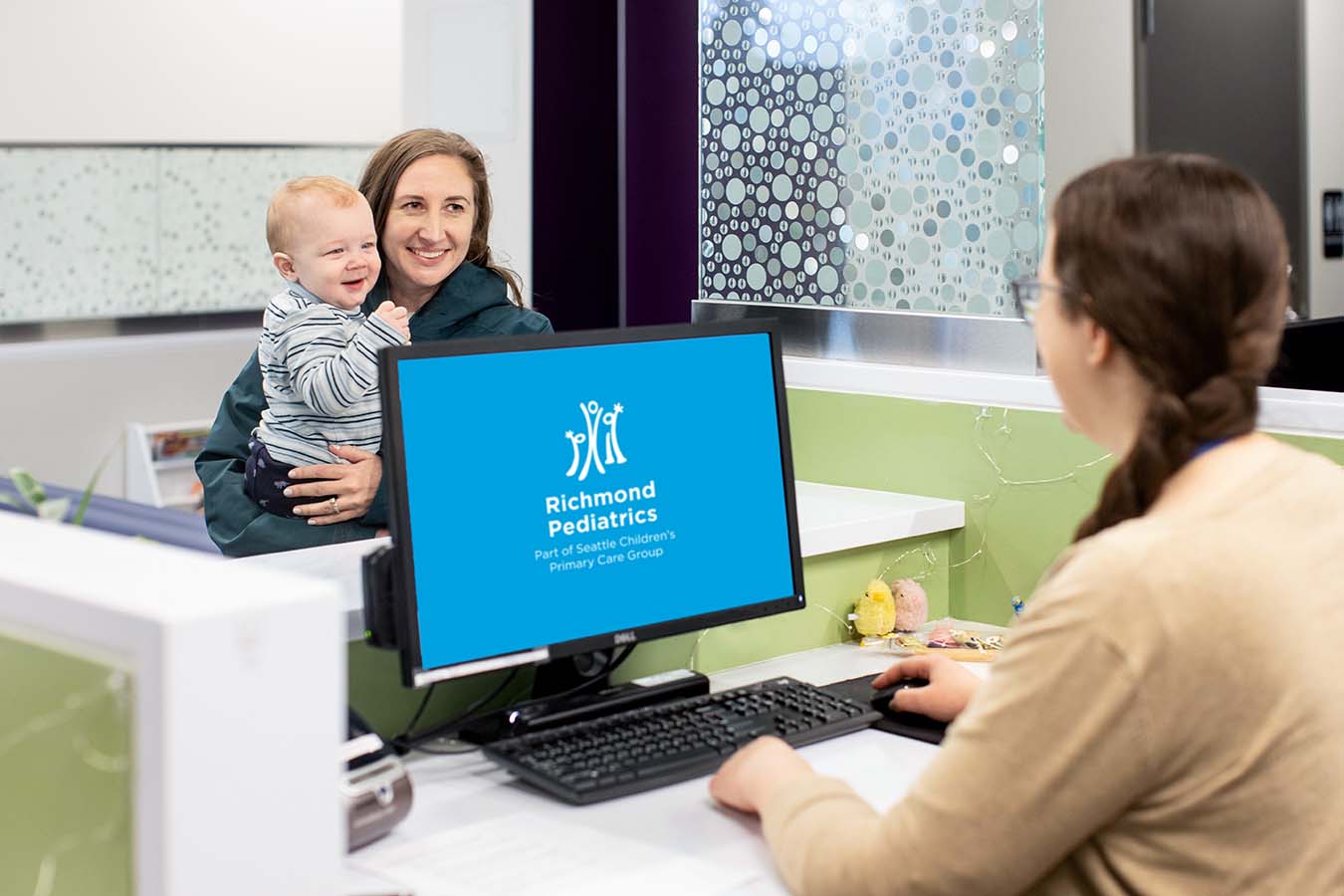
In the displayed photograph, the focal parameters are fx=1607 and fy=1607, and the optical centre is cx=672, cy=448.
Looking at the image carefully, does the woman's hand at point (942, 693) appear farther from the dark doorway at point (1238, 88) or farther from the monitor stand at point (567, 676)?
the dark doorway at point (1238, 88)

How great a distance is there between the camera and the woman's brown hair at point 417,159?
2574 millimetres

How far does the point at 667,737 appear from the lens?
Result: 165cm

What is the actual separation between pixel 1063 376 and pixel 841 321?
146 centimetres

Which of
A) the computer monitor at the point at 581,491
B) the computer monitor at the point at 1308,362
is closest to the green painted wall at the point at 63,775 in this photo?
the computer monitor at the point at 581,491

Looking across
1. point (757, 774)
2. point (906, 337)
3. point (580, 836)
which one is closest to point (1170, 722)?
point (757, 774)

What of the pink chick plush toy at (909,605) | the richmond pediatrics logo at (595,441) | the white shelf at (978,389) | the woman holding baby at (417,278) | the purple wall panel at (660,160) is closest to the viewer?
the richmond pediatrics logo at (595,441)

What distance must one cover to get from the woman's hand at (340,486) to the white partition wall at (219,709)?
4.00 ft

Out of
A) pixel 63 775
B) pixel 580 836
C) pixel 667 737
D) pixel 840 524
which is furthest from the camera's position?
pixel 840 524

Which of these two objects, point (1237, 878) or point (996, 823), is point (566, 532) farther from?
point (1237, 878)

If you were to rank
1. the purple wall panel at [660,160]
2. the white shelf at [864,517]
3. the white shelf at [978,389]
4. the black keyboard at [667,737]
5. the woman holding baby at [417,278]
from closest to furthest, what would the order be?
1. the black keyboard at [667,737]
2. the white shelf at [978,389]
3. the white shelf at [864,517]
4. the woman holding baby at [417,278]
5. the purple wall panel at [660,160]

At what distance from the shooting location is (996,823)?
A: 1134mm

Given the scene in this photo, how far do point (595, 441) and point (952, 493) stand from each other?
2.85 ft

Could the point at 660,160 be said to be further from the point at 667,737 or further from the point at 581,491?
the point at 667,737

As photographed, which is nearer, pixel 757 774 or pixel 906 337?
pixel 757 774
